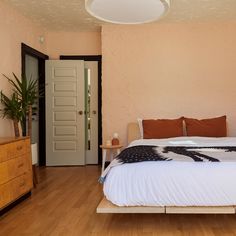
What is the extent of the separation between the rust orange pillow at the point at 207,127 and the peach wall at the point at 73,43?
2271mm

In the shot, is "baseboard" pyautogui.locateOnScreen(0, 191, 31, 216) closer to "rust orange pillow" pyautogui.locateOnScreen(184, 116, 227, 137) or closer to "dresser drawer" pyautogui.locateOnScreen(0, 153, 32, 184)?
"dresser drawer" pyautogui.locateOnScreen(0, 153, 32, 184)

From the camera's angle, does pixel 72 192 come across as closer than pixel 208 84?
Yes

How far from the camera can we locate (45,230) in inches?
105

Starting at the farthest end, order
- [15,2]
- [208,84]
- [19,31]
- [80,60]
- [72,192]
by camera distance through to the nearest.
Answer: [80,60] → [208,84] → [19,31] → [15,2] → [72,192]

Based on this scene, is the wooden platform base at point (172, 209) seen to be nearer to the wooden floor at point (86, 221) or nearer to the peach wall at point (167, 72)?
the wooden floor at point (86, 221)

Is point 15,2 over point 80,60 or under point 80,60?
over

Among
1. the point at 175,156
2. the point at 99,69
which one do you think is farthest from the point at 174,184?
the point at 99,69

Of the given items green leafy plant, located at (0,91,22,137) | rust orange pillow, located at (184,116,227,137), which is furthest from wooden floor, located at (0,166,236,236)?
rust orange pillow, located at (184,116,227,137)

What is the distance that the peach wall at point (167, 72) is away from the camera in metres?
5.27

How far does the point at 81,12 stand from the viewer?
15.4 feet

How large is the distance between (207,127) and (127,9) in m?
2.60

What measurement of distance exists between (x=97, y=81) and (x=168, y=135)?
6.21 feet

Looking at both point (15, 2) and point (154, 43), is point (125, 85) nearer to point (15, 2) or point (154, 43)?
point (154, 43)

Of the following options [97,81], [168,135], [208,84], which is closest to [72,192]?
[168,135]
